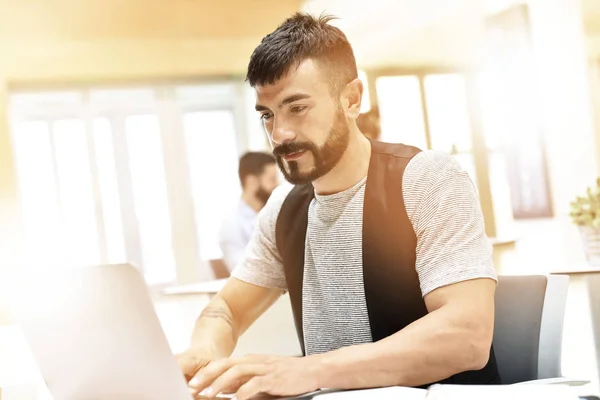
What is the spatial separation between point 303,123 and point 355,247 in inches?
8.8

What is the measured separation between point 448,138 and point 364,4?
1.76 m

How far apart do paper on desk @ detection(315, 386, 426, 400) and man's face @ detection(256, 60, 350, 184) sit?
0.49 m

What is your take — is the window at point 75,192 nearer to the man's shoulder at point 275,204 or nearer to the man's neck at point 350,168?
the man's shoulder at point 275,204

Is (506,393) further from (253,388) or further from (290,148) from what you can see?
(290,148)

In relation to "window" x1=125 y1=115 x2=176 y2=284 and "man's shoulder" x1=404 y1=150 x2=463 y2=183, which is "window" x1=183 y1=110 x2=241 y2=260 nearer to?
"window" x1=125 y1=115 x2=176 y2=284

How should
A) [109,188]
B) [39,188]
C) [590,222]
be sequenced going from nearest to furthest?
[590,222], [39,188], [109,188]

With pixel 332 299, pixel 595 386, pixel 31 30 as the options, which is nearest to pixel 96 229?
pixel 31 30

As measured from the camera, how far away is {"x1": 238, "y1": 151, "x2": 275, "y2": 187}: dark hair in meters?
4.53

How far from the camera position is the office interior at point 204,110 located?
6.19 meters

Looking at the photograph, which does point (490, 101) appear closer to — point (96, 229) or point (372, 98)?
point (372, 98)

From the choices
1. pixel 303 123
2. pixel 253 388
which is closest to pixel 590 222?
pixel 303 123

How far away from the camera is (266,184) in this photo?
14.6 feet

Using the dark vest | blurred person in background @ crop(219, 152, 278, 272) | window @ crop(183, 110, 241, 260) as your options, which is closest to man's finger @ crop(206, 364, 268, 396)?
the dark vest

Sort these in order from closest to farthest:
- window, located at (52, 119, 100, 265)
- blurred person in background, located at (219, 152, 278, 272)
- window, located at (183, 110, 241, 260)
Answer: blurred person in background, located at (219, 152, 278, 272) → window, located at (52, 119, 100, 265) → window, located at (183, 110, 241, 260)
